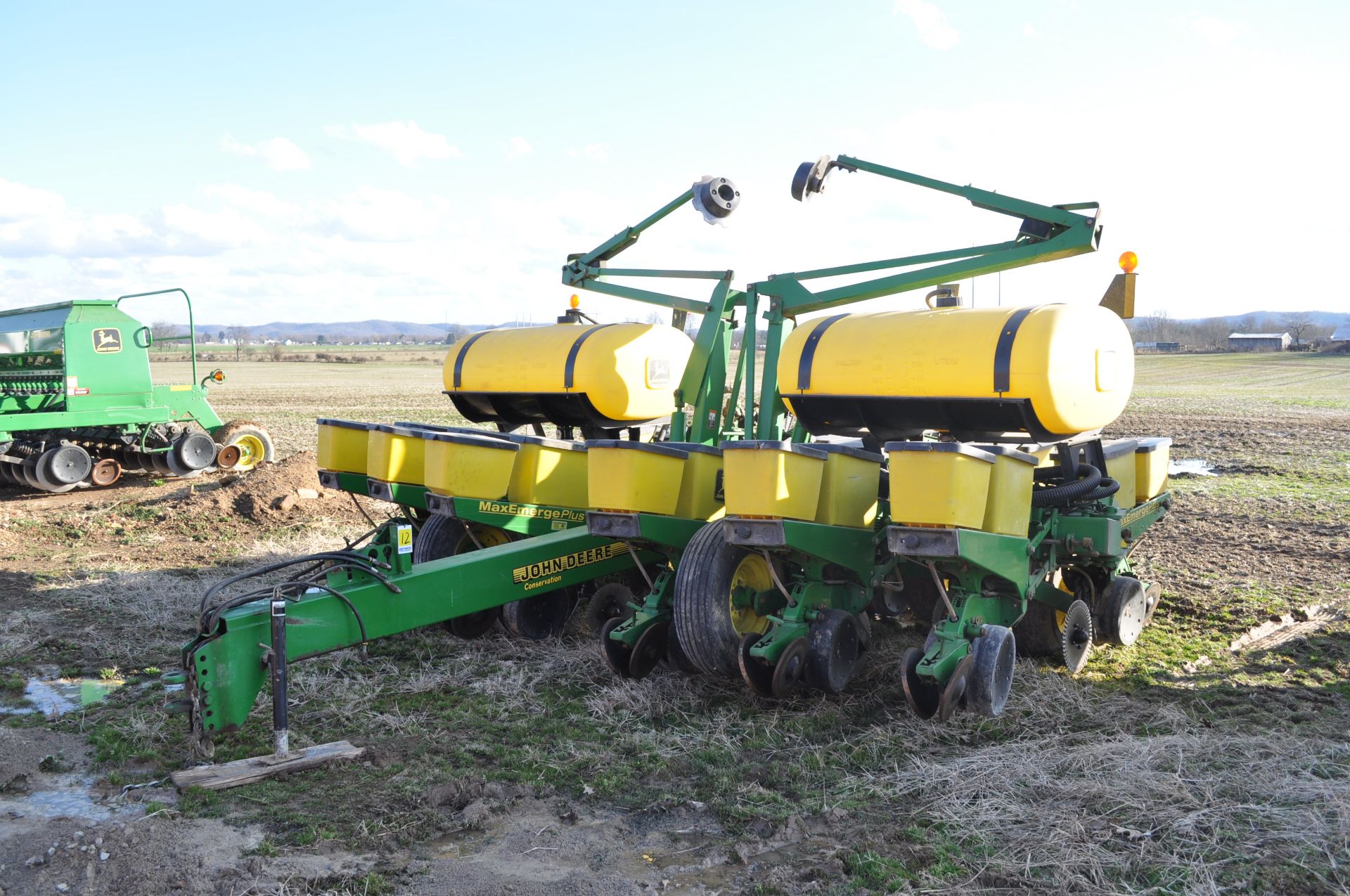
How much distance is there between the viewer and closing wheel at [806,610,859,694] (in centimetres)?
549

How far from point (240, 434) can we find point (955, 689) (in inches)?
491

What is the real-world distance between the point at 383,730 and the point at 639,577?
89.6 inches

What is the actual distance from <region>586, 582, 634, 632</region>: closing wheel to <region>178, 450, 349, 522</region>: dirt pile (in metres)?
5.47

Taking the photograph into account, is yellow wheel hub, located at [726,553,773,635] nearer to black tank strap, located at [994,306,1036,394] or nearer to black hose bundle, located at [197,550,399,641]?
black tank strap, located at [994,306,1036,394]

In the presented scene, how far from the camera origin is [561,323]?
829 cm

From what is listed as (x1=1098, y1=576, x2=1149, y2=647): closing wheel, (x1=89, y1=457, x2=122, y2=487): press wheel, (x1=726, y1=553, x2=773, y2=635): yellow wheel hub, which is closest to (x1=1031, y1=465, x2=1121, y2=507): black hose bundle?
(x1=1098, y1=576, x2=1149, y2=647): closing wheel

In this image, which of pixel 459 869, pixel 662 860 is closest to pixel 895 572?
pixel 662 860

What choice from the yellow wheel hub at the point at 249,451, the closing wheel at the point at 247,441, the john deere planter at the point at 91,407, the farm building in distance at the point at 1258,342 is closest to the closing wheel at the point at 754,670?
the john deere planter at the point at 91,407

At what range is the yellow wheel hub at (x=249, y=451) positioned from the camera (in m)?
15.0

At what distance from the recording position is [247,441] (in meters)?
15.2

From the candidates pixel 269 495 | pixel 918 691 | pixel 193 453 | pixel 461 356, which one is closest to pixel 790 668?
pixel 918 691

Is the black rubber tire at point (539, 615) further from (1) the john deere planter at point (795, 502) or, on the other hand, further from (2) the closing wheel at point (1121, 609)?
(2) the closing wheel at point (1121, 609)

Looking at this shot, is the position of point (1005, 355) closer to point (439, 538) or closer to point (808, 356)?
point (808, 356)

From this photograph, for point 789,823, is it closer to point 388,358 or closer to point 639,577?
point 639,577
